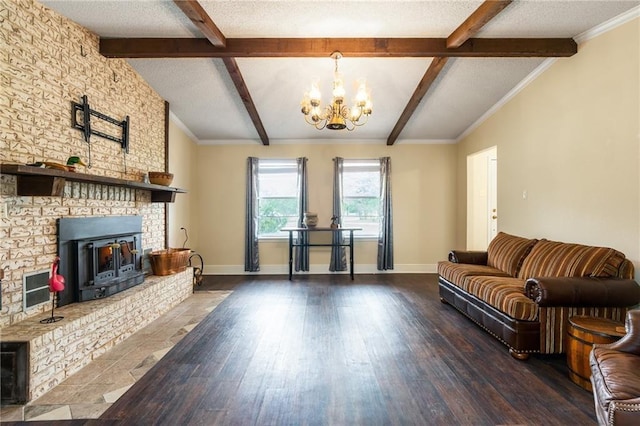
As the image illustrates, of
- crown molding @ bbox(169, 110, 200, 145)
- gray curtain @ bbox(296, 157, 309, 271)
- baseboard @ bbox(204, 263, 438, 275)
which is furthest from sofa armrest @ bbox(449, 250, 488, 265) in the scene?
crown molding @ bbox(169, 110, 200, 145)

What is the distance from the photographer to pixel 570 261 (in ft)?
9.29

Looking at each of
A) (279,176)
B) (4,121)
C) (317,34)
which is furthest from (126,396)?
(279,176)

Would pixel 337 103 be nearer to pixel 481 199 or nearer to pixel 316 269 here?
pixel 316 269

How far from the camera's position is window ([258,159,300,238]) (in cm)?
616

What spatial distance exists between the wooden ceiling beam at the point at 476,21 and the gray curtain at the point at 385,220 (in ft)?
9.36

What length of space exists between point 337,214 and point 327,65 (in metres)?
2.80

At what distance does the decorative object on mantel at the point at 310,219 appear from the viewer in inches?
223

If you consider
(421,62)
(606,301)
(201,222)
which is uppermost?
(421,62)

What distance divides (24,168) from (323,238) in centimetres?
452

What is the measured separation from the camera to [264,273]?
239 inches

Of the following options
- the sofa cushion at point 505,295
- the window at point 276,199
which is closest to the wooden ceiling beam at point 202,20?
the window at point 276,199

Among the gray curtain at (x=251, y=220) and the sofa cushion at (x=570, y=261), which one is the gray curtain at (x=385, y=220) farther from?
the sofa cushion at (x=570, y=261)

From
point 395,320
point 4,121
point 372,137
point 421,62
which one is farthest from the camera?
point 372,137

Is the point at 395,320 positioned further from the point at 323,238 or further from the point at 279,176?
the point at 279,176
